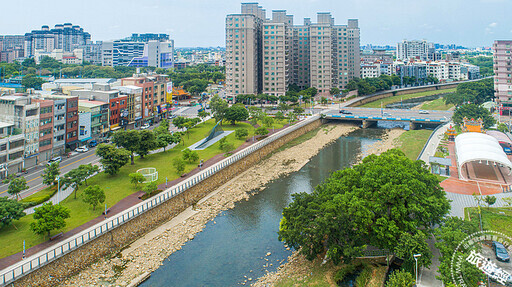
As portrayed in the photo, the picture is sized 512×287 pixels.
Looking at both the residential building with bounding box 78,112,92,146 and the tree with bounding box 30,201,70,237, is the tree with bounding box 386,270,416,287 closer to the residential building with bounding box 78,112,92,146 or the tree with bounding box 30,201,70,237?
the tree with bounding box 30,201,70,237

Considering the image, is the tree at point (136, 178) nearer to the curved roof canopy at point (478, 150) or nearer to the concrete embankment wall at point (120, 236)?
the concrete embankment wall at point (120, 236)

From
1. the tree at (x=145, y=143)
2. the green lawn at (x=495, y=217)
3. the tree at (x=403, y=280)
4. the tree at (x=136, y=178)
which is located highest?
the tree at (x=145, y=143)

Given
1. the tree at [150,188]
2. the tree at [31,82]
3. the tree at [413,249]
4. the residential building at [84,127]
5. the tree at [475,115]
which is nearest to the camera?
the tree at [413,249]

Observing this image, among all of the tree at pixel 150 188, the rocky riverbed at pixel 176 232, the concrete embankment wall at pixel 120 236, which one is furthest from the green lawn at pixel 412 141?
the tree at pixel 150 188

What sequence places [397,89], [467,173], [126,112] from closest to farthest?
[467,173] → [126,112] → [397,89]

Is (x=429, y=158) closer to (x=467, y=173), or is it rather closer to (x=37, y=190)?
(x=467, y=173)

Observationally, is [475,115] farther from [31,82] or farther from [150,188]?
[31,82]

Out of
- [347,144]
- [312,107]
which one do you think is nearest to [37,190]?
[347,144]

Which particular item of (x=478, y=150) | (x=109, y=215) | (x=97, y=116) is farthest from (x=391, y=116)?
(x=109, y=215)
